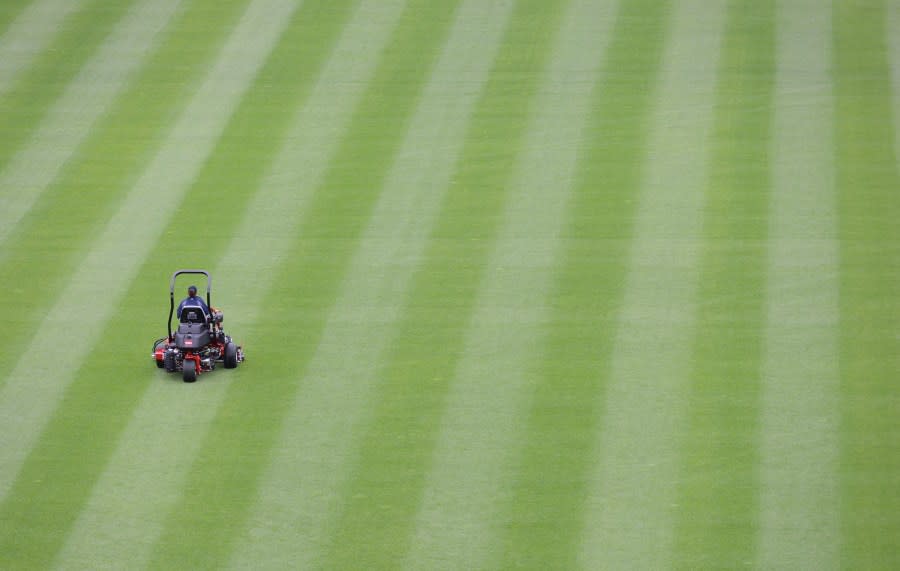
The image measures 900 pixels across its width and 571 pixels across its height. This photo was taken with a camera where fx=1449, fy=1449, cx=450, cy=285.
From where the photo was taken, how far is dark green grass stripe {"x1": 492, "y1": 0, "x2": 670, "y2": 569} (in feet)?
54.6

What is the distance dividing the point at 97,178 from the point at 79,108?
3.46m

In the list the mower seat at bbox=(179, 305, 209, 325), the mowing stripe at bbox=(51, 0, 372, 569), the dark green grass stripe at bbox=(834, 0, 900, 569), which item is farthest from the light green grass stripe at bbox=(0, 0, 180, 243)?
the dark green grass stripe at bbox=(834, 0, 900, 569)

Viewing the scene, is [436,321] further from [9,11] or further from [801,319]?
[9,11]

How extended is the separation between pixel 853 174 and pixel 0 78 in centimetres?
1765

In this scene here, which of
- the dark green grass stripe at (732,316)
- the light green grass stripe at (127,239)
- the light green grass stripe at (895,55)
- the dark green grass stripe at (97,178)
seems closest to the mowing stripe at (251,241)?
the light green grass stripe at (127,239)

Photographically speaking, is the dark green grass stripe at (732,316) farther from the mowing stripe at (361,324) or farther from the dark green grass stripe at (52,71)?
the dark green grass stripe at (52,71)

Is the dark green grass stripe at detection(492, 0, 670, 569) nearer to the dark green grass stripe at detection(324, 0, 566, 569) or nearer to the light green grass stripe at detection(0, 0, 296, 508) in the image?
the dark green grass stripe at detection(324, 0, 566, 569)

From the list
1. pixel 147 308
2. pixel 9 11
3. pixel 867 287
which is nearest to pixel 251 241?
pixel 147 308

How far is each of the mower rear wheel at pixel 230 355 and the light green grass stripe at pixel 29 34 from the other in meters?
13.0

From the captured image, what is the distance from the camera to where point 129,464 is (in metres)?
17.7

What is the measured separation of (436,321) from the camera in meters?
21.5

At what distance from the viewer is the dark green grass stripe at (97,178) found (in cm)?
2233

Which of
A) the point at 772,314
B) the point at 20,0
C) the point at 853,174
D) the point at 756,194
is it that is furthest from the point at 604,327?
the point at 20,0

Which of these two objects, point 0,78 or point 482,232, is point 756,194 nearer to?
point 482,232
